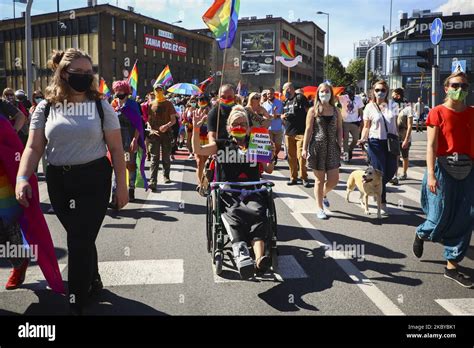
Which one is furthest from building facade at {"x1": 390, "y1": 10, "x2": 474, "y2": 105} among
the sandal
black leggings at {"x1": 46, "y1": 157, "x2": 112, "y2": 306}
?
black leggings at {"x1": 46, "y1": 157, "x2": 112, "y2": 306}

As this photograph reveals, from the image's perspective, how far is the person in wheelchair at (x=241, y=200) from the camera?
14.1 feet

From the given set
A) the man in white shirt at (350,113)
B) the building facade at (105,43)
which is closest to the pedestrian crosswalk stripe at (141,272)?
the man in white shirt at (350,113)

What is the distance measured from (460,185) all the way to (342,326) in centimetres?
212

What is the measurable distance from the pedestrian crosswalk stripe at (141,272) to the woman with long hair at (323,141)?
287 centimetres

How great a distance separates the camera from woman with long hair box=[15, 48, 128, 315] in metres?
3.57

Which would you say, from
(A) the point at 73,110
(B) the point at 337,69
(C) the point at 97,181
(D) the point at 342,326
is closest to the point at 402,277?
(D) the point at 342,326

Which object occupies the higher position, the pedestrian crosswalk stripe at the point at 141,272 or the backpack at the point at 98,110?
the backpack at the point at 98,110

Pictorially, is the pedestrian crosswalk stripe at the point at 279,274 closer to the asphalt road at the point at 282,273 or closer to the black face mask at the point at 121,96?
the asphalt road at the point at 282,273

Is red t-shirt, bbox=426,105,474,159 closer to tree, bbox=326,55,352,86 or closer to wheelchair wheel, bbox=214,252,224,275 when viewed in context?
wheelchair wheel, bbox=214,252,224,275

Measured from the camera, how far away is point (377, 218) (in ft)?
24.1

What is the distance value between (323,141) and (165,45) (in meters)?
52.3

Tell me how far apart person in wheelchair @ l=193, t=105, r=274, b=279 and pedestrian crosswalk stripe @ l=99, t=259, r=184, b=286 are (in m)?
0.73

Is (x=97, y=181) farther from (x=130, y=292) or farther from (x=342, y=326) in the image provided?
(x=342, y=326)

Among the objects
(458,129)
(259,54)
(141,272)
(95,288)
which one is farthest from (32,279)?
(259,54)
